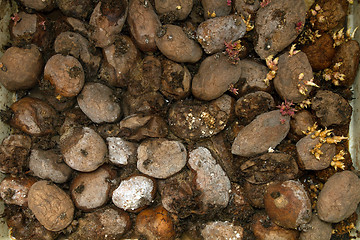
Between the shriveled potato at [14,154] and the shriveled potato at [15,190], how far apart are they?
124 millimetres

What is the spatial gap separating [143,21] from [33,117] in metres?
1.76

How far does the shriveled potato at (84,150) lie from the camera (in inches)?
142

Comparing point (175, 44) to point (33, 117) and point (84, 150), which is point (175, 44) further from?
point (33, 117)

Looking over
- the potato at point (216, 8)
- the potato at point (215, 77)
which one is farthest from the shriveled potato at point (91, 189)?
the potato at point (216, 8)

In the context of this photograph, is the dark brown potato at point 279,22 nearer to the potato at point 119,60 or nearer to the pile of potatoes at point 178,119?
the pile of potatoes at point 178,119

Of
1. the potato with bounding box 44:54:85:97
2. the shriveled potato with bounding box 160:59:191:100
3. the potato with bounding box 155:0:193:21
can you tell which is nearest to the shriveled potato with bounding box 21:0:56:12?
the potato with bounding box 44:54:85:97

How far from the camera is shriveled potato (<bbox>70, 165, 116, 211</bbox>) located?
12.1 ft

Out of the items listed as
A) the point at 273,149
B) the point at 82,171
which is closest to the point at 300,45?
the point at 273,149

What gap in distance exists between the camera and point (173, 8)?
12.1 feet

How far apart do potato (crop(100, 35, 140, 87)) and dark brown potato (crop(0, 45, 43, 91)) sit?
801 mm

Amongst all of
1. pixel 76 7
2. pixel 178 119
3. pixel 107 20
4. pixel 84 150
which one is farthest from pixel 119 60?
pixel 84 150

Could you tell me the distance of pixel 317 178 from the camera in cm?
377

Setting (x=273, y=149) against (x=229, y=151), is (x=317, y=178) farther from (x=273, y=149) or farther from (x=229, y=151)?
(x=229, y=151)

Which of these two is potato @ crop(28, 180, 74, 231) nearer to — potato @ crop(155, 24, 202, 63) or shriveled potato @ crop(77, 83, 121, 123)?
shriveled potato @ crop(77, 83, 121, 123)
